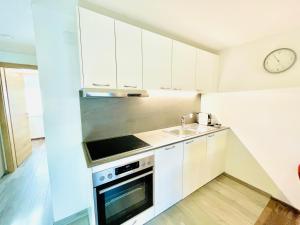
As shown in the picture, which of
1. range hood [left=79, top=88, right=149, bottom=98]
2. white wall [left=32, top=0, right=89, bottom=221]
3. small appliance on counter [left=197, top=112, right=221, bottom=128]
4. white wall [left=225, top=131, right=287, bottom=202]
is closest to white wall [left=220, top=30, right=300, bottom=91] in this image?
small appliance on counter [left=197, top=112, right=221, bottom=128]

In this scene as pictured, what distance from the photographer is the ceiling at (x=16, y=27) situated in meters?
1.32

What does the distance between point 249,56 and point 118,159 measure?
2520mm

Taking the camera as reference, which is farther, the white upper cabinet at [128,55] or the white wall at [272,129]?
the white wall at [272,129]

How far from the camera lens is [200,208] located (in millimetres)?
1740

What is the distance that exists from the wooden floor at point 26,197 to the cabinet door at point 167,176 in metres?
1.31

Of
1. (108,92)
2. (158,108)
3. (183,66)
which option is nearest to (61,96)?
(108,92)

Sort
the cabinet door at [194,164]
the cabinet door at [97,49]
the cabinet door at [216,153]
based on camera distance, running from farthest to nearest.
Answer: the cabinet door at [216,153]
the cabinet door at [194,164]
the cabinet door at [97,49]

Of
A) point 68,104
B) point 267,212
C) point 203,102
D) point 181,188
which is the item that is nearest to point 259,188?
point 267,212

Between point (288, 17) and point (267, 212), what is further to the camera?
point (267, 212)

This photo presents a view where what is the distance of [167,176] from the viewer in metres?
1.58

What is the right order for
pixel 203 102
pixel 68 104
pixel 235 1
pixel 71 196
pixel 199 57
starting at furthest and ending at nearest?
1. pixel 203 102
2. pixel 199 57
3. pixel 71 196
4. pixel 68 104
5. pixel 235 1

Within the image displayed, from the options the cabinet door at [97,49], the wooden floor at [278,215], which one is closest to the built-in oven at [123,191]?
the cabinet door at [97,49]

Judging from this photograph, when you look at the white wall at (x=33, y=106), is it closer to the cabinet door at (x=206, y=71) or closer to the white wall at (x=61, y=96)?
the white wall at (x=61, y=96)

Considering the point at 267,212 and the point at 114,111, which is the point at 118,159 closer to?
the point at 114,111
